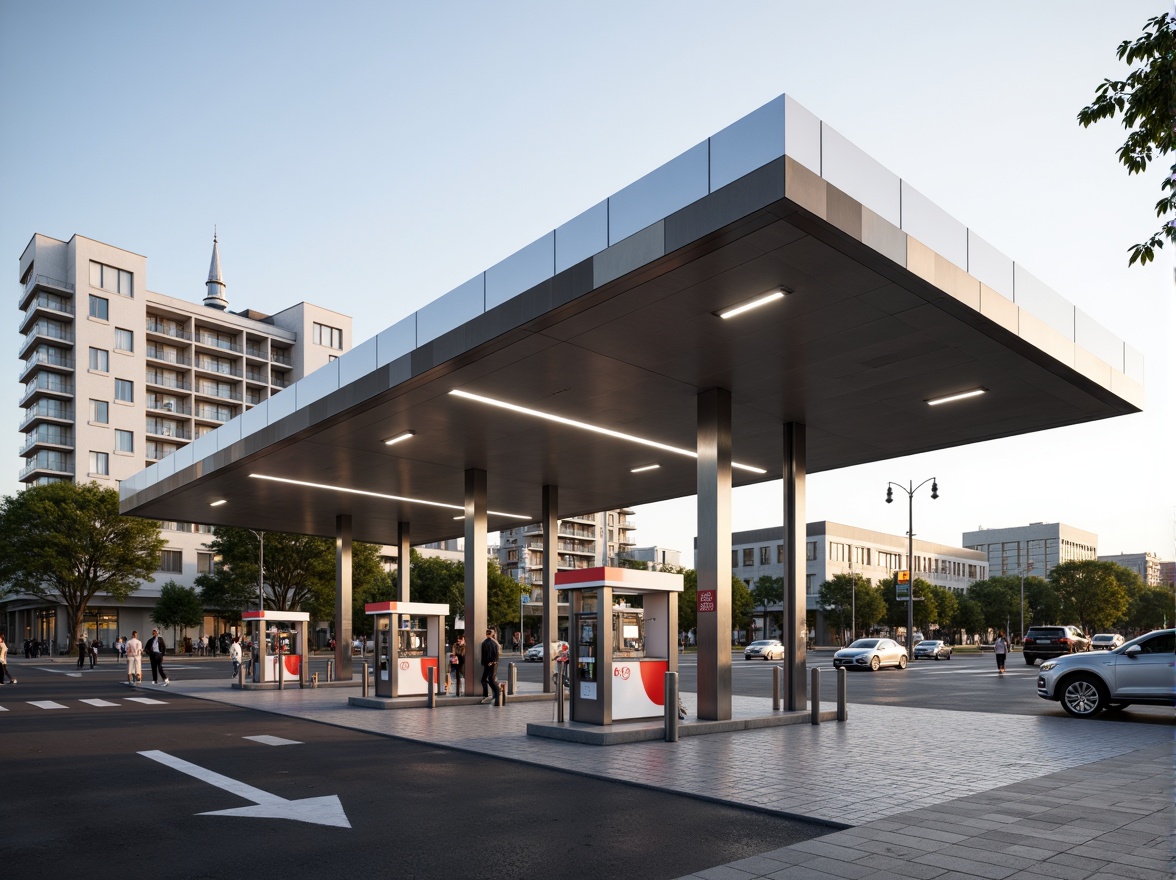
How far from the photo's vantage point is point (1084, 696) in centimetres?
1883

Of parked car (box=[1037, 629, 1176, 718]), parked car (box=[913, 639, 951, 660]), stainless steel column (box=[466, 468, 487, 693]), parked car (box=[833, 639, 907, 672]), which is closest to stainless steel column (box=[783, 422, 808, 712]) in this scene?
parked car (box=[1037, 629, 1176, 718])

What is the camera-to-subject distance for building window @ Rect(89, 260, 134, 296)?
→ 7869cm

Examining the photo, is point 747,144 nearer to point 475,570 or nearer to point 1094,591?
point 475,570

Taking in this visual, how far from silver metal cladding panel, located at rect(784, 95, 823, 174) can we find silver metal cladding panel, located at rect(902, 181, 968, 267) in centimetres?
172

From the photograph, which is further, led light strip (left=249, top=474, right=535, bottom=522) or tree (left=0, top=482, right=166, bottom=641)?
tree (left=0, top=482, right=166, bottom=641)

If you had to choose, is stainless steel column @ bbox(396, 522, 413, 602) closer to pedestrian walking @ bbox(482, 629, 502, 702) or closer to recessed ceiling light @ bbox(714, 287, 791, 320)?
pedestrian walking @ bbox(482, 629, 502, 702)

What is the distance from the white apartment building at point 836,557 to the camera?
330 ft

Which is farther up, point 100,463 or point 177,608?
point 100,463

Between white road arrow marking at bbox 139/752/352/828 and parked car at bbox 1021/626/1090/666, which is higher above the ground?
white road arrow marking at bbox 139/752/352/828

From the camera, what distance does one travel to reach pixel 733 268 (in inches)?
451

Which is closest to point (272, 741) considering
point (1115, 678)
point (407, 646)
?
point (407, 646)

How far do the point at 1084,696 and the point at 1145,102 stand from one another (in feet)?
50.4

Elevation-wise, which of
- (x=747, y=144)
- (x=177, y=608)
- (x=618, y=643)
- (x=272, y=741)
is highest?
(x=747, y=144)

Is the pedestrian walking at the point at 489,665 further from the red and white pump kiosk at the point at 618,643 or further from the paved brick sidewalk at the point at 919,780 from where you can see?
the red and white pump kiosk at the point at 618,643
